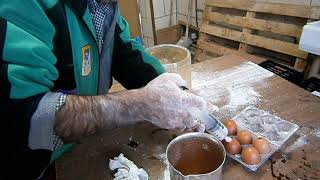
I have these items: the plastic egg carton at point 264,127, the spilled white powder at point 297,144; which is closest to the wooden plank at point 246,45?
the plastic egg carton at point 264,127

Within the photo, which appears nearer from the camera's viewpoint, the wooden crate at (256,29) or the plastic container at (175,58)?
the plastic container at (175,58)

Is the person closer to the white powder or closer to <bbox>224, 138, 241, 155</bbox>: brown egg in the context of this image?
<bbox>224, 138, 241, 155</bbox>: brown egg

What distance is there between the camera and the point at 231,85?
1.14m

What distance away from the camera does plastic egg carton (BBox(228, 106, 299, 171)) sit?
29.0 inches

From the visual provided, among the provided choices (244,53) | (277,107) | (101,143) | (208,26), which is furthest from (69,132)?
(208,26)

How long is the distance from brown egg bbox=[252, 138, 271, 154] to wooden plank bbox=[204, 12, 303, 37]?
50.8 inches

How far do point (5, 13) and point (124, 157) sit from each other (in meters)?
0.47

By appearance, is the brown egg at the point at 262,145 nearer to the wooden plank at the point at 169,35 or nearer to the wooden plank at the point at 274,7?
the wooden plank at the point at 274,7

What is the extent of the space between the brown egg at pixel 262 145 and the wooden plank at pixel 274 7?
1.27 metres

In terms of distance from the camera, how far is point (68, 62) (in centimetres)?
73

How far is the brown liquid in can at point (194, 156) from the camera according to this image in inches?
24.7

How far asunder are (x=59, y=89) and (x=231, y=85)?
0.71 m

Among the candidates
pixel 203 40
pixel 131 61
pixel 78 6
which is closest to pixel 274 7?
pixel 203 40

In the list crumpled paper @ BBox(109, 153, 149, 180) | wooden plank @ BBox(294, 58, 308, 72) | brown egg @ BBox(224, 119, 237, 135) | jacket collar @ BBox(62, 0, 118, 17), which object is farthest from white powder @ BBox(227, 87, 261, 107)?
wooden plank @ BBox(294, 58, 308, 72)
